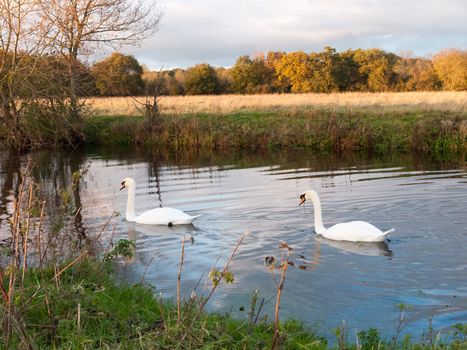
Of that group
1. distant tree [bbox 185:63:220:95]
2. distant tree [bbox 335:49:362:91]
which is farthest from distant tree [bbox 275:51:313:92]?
distant tree [bbox 185:63:220:95]

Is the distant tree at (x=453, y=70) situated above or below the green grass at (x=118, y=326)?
above

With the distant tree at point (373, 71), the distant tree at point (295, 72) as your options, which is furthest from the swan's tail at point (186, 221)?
the distant tree at point (295, 72)

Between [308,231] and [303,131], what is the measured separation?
14.0 metres

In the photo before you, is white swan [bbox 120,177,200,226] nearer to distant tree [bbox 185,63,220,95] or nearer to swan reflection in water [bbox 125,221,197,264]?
swan reflection in water [bbox 125,221,197,264]

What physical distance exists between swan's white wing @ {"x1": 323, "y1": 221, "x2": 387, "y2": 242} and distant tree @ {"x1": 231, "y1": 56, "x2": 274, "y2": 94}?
52.1 metres

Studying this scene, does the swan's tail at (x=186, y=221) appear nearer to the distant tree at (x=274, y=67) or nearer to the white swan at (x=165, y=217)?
the white swan at (x=165, y=217)

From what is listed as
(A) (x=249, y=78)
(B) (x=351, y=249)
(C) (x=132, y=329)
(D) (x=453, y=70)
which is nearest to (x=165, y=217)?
(B) (x=351, y=249)

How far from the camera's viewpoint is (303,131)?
23.7 metres

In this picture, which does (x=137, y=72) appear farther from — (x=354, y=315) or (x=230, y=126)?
(x=354, y=315)

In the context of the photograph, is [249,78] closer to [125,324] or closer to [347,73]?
[347,73]

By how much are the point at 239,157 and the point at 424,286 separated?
15604 millimetres

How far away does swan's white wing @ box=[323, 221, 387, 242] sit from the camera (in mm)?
8836

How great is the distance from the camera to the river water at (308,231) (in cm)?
645

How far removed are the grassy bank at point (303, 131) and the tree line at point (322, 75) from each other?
25.3 meters
